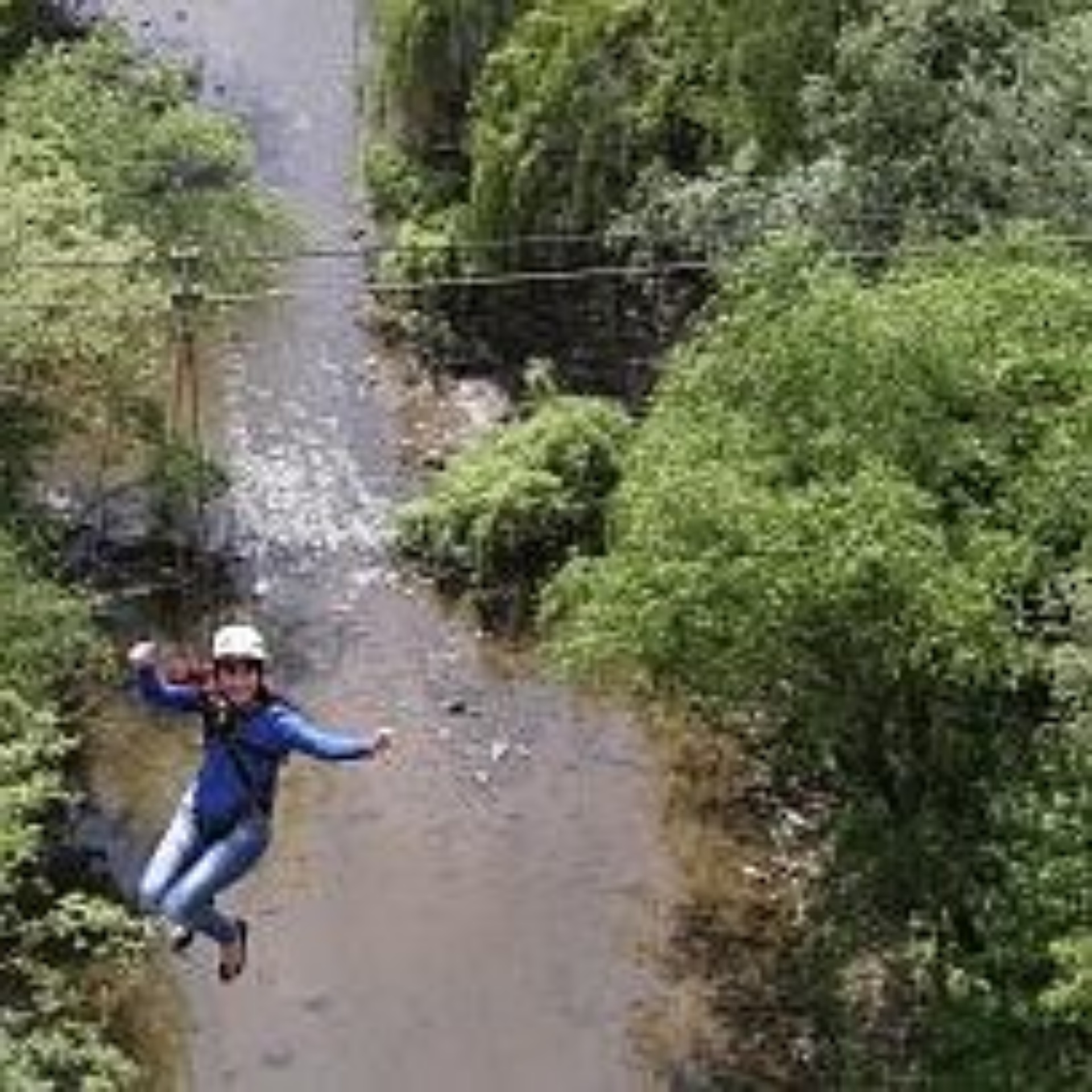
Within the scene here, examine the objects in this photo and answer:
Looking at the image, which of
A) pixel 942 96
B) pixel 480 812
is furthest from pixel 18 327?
pixel 942 96

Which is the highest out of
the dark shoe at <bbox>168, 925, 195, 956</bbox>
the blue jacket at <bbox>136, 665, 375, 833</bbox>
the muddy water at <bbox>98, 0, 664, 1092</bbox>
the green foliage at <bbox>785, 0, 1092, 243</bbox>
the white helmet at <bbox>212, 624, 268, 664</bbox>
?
the green foliage at <bbox>785, 0, 1092, 243</bbox>

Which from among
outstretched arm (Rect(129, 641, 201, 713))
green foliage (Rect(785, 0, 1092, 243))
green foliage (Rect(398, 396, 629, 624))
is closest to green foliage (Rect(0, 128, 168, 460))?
green foliage (Rect(398, 396, 629, 624))

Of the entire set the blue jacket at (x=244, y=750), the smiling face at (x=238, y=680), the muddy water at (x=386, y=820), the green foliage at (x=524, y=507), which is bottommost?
the muddy water at (x=386, y=820)

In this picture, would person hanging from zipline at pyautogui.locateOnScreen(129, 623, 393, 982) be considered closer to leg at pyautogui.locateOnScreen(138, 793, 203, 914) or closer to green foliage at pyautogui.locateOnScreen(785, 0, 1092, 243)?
leg at pyautogui.locateOnScreen(138, 793, 203, 914)

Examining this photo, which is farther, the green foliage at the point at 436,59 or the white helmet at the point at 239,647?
→ the green foliage at the point at 436,59

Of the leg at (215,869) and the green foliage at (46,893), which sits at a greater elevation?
the leg at (215,869)

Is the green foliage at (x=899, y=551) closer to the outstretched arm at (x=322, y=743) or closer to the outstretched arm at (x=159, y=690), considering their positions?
the outstretched arm at (x=322, y=743)

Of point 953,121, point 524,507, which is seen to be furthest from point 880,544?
point 524,507

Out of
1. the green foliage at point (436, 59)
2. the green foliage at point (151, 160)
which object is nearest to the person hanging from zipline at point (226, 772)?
the green foliage at point (151, 160)
